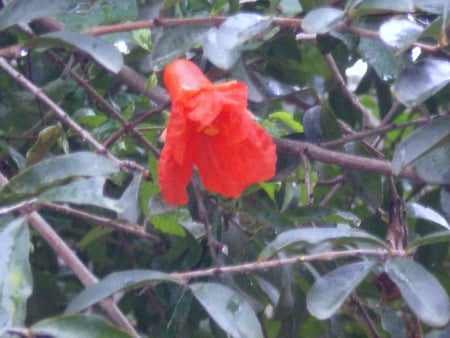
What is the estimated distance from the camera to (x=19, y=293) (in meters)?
0.81

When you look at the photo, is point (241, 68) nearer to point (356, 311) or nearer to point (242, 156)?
point (242, 156)

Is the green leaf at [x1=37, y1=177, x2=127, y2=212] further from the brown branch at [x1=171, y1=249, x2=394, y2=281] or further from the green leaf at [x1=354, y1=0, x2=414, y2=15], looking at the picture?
the green leaf at [x1=354, y1=0, x2=414, y2=15]

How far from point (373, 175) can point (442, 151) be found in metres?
0.19

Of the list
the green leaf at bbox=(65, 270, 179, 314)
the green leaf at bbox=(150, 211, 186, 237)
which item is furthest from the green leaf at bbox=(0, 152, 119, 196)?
the green leaf at bbox=(150, 211, 186, 237)

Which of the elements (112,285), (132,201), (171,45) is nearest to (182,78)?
(171,45)

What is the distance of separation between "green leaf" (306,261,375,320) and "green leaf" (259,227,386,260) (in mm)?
33

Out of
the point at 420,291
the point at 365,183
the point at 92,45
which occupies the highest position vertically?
the point at 92,45

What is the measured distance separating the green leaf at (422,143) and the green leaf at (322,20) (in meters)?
0.15

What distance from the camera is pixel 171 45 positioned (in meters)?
1.04

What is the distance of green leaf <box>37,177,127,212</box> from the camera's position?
2.74 ft

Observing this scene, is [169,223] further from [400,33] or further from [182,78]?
[400,33]

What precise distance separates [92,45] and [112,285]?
26 cm

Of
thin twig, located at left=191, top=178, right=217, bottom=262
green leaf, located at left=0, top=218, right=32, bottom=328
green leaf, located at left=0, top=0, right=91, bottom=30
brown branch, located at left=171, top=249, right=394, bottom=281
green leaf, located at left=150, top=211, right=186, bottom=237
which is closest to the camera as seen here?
green leaf, located at left=0, top=218, right=32, bottom=328

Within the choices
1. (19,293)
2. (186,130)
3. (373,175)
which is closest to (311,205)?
(373,175)
